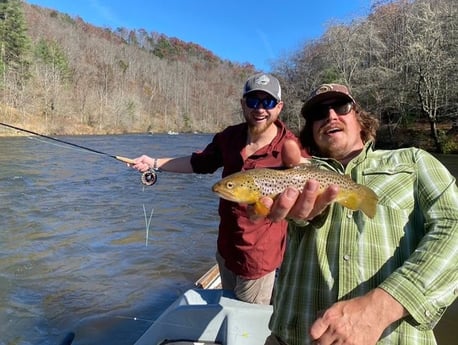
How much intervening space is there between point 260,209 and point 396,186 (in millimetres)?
549

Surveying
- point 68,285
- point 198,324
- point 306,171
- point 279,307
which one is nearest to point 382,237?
point 306,171

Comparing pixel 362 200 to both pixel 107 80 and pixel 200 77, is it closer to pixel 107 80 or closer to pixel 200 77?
pixel 107 80

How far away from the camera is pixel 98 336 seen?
17.8ft

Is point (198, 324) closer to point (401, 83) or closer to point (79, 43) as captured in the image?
point (401, 83)

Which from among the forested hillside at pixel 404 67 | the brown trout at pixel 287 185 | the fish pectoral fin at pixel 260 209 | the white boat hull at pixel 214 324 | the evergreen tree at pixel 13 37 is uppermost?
the evergreen tree at pixel 13 37

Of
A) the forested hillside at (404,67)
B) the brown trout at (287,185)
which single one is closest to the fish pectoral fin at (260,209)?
the brown trout at (287,185)

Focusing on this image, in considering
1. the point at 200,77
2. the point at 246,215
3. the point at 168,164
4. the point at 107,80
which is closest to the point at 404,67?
the point at 168,164

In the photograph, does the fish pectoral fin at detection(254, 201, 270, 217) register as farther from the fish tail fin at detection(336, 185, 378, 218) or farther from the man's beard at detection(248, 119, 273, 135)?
the man's beard at detection(248, 119, 273, 135)

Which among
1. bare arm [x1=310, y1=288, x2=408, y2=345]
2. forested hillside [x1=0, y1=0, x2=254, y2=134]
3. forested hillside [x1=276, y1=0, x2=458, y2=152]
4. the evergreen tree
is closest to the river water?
bare arm [x1=310, y1=288, x2=408, y2=345]

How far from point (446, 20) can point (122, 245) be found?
2763 cm

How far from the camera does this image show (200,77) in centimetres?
13962

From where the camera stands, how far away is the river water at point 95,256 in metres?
5.78

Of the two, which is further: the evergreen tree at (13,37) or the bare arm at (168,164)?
the evergreen tree at (13,37)

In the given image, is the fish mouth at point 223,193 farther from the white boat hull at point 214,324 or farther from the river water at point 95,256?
the river water at point 95,256
